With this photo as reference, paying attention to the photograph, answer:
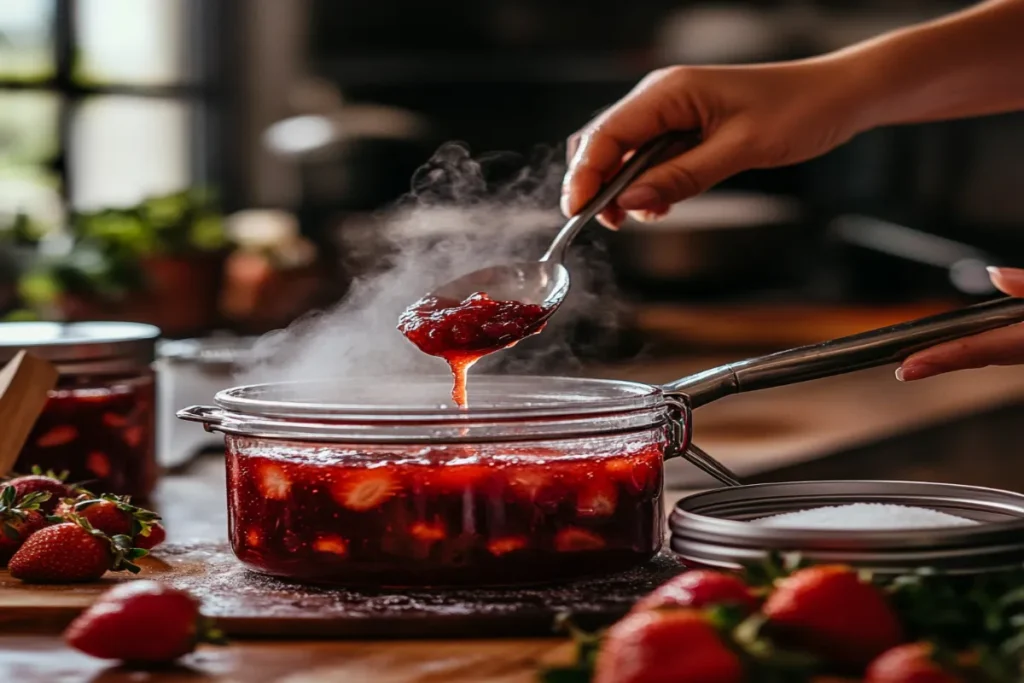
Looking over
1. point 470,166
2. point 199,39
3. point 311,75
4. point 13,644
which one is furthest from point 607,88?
point 13,644

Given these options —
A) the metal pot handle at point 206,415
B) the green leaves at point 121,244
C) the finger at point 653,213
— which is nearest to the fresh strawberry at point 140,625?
the metal pot handle at point 206,415

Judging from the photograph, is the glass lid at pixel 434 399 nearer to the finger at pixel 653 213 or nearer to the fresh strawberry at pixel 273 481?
the fresh strawberry at pixel 273 481

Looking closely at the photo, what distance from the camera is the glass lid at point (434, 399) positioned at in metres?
1.40

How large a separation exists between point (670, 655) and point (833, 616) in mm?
194

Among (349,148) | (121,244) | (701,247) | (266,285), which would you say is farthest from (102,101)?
(701,247)

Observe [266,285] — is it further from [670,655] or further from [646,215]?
[670,655]

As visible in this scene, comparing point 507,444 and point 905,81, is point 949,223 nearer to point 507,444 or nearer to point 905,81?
point 905,81

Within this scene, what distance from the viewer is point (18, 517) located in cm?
157

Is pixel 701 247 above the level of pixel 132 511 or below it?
above

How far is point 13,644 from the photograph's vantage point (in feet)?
4.37

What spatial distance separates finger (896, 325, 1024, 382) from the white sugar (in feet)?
0.66

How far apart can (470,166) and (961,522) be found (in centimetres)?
104

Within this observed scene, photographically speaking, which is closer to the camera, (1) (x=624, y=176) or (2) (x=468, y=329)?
(2) (x=468, y=329)

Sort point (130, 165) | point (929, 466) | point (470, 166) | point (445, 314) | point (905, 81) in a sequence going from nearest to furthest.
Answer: point (445, 314) → point (905, 81) → point (470, 166) → point (929, 466) → point (130, 165)
